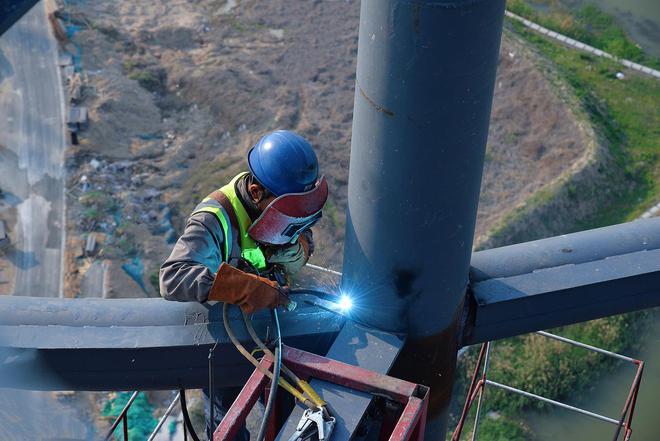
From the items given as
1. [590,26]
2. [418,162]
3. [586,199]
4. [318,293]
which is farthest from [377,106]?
[590,26]

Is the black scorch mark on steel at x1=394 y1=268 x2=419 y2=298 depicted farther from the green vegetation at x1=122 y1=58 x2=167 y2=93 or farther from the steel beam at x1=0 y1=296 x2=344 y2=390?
the green vegetation at x1=122 y1=58 x2=167 y2=93

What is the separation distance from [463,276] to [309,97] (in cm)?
1823

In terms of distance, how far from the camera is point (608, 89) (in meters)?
23.8

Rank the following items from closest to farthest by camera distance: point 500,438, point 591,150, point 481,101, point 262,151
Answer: point 481,101
point 262,151
point 500,438
point 591,150

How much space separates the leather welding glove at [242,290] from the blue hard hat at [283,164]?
80cm

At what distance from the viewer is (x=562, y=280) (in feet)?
17.5

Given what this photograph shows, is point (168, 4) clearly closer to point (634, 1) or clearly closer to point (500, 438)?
point (634, 1)

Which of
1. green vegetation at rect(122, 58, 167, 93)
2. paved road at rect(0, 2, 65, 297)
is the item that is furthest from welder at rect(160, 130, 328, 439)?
green vegetation at rect(122, 58, 167, 93)

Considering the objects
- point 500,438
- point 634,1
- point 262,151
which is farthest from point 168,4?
point 262,151

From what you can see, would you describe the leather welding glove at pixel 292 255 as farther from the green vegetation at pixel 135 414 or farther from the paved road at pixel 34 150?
the paved road at pixel 34 150

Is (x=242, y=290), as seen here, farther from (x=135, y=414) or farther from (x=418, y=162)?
(x=135, y=414)

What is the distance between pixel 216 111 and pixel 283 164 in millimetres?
17339

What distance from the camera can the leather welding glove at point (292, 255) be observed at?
18.5 ft

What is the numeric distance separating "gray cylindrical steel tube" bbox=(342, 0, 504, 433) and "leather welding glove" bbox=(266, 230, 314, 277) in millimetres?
827
